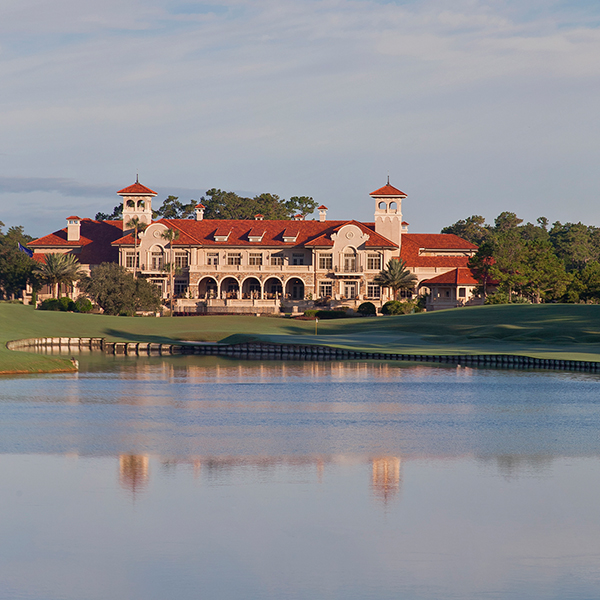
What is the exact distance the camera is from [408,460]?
17.5 m

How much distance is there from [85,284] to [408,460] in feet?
220

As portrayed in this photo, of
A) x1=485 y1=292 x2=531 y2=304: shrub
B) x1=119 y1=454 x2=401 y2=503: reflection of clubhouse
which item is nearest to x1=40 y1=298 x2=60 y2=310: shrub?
x1=485 y1=292 x2=531 y2=304: shrub

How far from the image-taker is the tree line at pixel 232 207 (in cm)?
14588

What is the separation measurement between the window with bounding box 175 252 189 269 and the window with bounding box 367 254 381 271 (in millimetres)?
21601

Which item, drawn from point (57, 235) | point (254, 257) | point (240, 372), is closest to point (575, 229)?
point (254, 257)

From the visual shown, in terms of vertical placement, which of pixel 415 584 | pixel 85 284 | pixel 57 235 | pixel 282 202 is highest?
pixel 282 202

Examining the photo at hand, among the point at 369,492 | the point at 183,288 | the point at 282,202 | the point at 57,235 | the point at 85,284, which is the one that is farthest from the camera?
the point at 282,202

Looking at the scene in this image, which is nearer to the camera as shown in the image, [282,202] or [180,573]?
[180,573]

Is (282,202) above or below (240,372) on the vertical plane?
above

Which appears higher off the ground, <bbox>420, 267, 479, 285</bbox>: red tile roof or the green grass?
<bbox>420, 267, 479, 285</bbox>: red tile roof

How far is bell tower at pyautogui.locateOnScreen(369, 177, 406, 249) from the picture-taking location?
336 feet

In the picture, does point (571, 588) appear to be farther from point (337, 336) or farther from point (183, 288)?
point (183, 288)

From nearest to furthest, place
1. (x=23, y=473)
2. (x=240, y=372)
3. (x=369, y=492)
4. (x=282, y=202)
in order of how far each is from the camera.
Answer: (x=369, y=492) → (x=23, y=473) → (x=240, y=372) → (x=282, y=202)

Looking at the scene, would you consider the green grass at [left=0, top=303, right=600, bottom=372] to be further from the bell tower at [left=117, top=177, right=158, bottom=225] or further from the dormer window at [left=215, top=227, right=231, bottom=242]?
the bell tower at [left=117, top=177, right=158, bottom=225]
